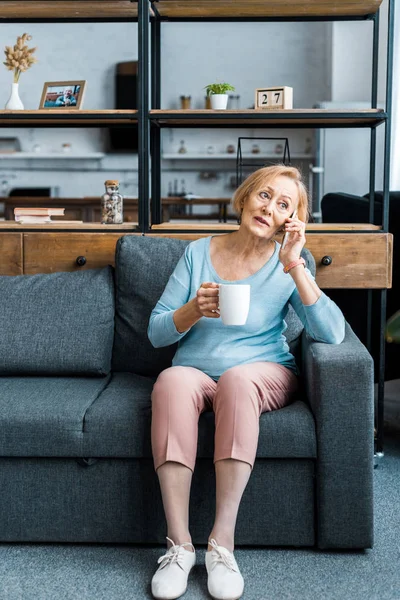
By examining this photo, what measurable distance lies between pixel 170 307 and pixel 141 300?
0.37 meters

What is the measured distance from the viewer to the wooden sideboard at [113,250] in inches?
112

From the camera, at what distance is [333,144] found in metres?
6.51

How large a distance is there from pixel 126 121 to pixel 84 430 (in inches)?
53.4

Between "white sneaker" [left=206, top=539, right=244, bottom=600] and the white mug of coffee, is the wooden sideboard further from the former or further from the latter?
"white sneaker" [left=206, top=539, right=244, bottom=600]

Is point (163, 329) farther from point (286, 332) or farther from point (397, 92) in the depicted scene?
point (397, 92)

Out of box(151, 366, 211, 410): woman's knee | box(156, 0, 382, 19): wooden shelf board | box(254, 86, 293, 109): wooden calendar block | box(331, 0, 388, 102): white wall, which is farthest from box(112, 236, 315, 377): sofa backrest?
box(331, 0, 388, 102): white wall

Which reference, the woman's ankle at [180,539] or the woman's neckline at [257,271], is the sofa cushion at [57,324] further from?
the woman's ankle at [180,539]

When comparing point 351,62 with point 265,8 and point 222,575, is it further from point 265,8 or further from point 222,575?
point 222,575

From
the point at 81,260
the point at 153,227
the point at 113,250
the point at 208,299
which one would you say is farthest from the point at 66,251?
the point at 208,299

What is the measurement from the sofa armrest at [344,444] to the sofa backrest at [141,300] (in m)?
0.52

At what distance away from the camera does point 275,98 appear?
2953mm

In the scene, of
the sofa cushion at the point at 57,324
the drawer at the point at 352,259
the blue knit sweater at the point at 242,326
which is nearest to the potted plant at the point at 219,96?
the drawer at the point at 352,259

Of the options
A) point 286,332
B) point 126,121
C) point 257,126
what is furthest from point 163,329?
point 257,126

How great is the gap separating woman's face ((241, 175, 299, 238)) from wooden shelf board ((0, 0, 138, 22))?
1.24m
